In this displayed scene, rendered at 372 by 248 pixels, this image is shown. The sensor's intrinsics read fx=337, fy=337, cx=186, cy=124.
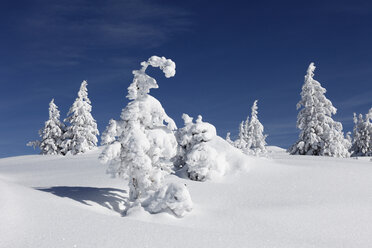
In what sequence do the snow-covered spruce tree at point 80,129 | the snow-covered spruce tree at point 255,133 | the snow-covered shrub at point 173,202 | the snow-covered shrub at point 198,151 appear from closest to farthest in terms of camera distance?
1. the snow-covered shrub at point 173,202
2. the snow-covered shrub at point 198,151
3. the snow-covered spruce tree at point 80,129
4. the snow-covered spruce tree at point 255,133

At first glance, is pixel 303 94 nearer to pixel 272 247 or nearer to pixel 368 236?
pixel 368 236

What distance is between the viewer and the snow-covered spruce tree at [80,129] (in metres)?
45.2

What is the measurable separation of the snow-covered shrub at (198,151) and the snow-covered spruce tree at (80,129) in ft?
78.0

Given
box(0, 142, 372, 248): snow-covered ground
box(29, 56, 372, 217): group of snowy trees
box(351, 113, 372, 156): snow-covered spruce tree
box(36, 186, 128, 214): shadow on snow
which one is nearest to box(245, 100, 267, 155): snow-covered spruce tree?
box(351, 113, 372, 156): snow-covered spruce tree

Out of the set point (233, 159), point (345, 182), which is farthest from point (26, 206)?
point (345, 182)

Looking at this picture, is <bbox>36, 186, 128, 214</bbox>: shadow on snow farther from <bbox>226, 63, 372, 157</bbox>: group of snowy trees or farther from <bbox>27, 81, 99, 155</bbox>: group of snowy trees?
<bbox>27, 81, 99, 155</bbox>: group of snowy trees

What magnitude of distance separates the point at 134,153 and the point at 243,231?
5.93 metres

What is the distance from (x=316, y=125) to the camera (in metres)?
37.0

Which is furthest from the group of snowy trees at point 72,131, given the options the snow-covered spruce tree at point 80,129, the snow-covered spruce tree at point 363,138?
the snow-covered spruce tree at point 363,138

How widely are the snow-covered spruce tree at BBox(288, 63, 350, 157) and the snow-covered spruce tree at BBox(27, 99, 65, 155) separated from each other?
32211 mm

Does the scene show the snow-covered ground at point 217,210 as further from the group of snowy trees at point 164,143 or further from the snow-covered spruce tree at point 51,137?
the snow-covered spruce tree at point 51,137

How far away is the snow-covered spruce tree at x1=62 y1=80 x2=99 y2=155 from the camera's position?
45.2 metres

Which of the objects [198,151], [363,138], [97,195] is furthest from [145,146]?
[363,138]

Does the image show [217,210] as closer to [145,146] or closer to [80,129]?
[145,146]
